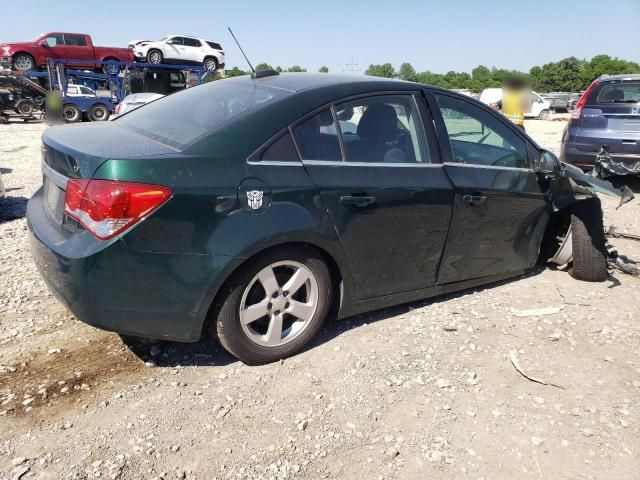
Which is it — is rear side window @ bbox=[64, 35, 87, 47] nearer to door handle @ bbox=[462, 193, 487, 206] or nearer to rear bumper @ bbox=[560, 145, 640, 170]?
rear bumper @ bbox=[560, 145, 640, 170]

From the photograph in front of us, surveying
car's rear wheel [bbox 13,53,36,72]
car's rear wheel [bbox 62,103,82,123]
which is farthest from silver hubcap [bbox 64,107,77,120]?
car's rear wheel [bbox 13,53,36,72]

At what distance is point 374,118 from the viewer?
326cm

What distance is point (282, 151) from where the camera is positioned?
2809 mm

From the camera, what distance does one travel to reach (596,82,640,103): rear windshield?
26.3 ft

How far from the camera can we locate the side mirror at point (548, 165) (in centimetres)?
389

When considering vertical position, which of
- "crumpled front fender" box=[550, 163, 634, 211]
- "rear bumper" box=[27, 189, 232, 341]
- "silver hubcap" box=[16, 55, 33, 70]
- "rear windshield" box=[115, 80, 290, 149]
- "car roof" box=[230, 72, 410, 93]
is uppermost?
"car roof" box=[230, 72, 410, 93]

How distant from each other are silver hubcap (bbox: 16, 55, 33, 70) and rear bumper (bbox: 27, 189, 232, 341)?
2383 cm

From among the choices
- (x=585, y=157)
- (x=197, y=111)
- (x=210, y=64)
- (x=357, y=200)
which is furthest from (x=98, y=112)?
(x=357, y=200)

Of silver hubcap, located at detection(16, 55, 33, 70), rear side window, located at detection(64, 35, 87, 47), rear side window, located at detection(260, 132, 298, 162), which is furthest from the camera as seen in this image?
rear side window, located at detection(64, 35, 87, 47)

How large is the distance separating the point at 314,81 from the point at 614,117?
6.46 meters

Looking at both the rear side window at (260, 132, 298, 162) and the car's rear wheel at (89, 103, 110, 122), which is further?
the car's rear wheel at (89, 103, 110, 122)

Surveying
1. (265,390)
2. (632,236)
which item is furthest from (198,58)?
(265,390)

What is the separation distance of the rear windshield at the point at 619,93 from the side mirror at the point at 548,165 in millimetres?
5141

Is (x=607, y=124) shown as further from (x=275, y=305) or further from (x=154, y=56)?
(x=154, y=56)
